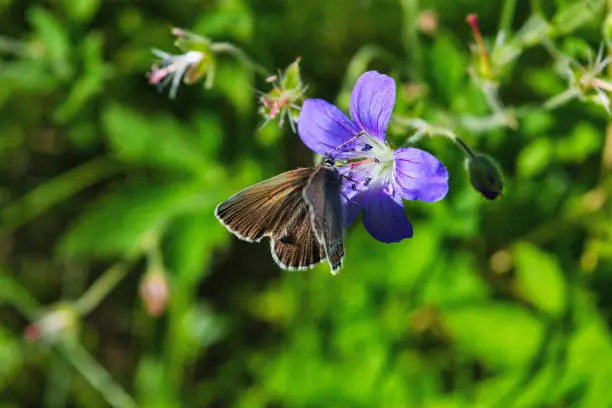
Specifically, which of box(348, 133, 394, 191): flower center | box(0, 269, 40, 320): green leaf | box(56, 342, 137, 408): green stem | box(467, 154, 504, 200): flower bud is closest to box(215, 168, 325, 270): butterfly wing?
box(348, 133, 394, 191): flower center

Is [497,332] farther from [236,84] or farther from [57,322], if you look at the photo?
[57,322]

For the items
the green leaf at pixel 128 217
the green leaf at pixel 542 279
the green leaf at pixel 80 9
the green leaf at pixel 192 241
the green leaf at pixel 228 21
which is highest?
the green leaf at pixel 80 9

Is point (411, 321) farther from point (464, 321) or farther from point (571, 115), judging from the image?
point (571, 115)

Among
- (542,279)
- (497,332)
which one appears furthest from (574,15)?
(497,332)

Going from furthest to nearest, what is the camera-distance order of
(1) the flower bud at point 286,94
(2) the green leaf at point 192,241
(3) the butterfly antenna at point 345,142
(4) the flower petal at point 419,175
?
1. (2) the green leaf at point 192,241
2. (1) the flower bud at point 286,94
3. (3) the butterfly antenna at point 345,142
4. (4) the flower petal at point 419,175

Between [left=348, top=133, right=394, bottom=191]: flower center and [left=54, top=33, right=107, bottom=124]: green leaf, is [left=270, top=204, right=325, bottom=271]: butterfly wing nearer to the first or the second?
[left=348, top=133, right=394, bottom=191]: flower center

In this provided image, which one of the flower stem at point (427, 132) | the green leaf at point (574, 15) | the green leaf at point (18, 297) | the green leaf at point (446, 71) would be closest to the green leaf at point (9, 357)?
the green leaf at point (18, 297)

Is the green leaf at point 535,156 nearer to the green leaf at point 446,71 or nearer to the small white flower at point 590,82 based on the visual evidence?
the green leaf at point 446,71
